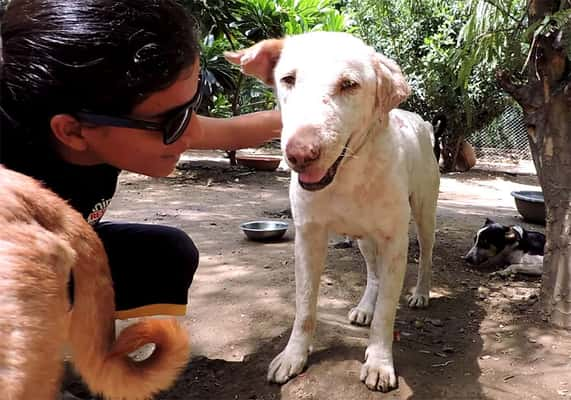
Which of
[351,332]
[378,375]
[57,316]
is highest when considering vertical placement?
[57,316]

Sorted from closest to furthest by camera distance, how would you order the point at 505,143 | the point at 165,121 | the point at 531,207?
the point at 165,121, the point at 531,207, the point at 505,143

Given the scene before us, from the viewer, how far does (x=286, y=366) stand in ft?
7.17

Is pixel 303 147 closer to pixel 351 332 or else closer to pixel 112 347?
pixel 112 347

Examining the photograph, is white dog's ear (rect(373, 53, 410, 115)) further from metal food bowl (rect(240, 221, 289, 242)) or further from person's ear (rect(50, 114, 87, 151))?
metal food bowl (rect(240, 221, 289, 242))

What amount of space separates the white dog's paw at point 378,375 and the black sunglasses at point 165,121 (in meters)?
1.18

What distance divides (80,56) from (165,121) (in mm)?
270

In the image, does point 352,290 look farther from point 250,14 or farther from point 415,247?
point 250,14

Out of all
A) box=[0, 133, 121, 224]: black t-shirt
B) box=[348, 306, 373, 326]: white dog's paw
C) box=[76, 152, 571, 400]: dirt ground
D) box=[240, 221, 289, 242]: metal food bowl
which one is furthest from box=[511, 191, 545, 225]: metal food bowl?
box=[0, 133, 121, 224]: black t-shirt

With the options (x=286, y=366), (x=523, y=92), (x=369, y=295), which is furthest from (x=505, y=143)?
(x=286, y=366)

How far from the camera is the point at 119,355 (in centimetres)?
119

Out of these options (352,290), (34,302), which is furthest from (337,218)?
(34,302)

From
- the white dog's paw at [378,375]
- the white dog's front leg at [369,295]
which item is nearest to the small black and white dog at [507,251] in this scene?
the white dog's front leg at [369,295]

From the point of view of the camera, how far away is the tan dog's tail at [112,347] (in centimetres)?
117

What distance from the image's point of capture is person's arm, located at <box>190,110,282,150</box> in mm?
2244
